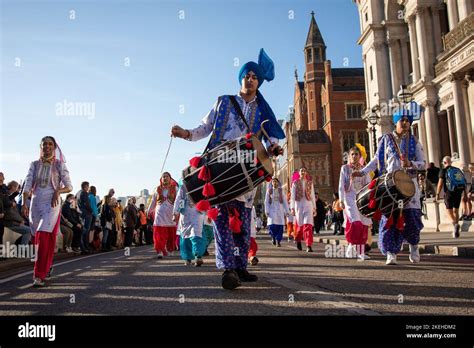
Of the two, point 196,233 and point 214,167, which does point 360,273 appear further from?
point 196,233

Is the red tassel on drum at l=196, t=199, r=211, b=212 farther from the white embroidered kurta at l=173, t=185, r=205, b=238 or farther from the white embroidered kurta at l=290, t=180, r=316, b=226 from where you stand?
the white embroidered kurta at l=290, t=180, r=316, b=226

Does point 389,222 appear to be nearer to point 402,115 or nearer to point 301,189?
point 402,115

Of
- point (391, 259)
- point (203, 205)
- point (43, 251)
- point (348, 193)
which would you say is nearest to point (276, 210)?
point (348, 193)

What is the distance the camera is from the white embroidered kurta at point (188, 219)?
9.48 metres

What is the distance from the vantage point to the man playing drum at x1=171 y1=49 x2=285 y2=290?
496 cm

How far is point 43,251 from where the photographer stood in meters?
6.54

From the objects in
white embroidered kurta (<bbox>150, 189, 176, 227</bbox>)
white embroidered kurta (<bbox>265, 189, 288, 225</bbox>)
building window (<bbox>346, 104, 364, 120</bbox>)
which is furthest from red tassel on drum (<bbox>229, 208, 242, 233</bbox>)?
building window (<bbox>346, 104, 364, 120</bbox>)

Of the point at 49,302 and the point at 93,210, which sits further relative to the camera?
the point at 93,210

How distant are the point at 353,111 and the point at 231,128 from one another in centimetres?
6937

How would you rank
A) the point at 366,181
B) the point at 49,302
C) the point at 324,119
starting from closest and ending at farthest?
1. the point at 49,302
2. the point at 366,181
3. the point at 324,119

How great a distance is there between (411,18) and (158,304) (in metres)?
30.6

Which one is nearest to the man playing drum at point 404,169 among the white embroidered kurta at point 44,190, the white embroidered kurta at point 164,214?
the white embroidered kurta at point 44,190
